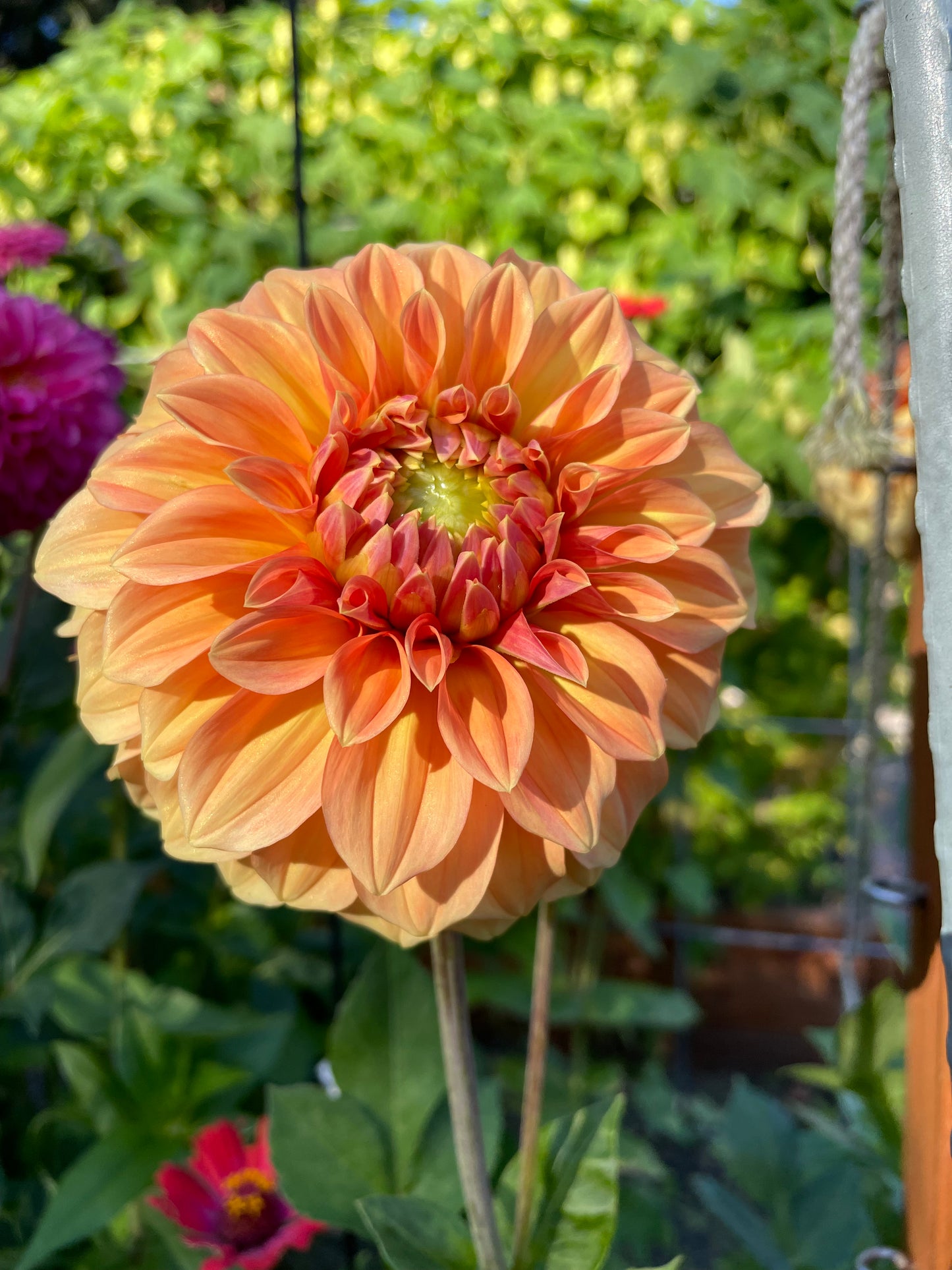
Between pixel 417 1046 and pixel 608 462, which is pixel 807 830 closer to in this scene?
A: pixel 417 1046

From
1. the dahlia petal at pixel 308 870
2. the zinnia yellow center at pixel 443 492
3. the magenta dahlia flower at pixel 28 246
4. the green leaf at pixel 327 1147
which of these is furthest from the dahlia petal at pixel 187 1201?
the magenta dahlia flower at pixel 28 246

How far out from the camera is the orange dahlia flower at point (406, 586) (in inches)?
13.6

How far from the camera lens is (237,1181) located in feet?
2.12

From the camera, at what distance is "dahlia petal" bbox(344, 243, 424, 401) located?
1.28 feet

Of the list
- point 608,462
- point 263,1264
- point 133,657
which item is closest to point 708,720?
point 608,462

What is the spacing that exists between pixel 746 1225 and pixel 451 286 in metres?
0.64

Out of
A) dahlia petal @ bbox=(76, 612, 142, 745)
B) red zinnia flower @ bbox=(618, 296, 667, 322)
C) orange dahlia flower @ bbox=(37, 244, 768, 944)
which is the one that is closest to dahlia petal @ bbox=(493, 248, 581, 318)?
orange dahlia flower @ bbox=(37, 244, 768, 944)

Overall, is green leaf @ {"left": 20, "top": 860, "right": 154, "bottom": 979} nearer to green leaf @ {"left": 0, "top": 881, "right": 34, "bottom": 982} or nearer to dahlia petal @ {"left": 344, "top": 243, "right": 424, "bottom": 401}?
green leaf @ {"left": 0, "top": 881, "right": 34, "bottom": 982}

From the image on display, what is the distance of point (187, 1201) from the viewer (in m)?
0.63

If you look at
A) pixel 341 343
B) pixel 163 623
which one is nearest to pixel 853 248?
→ pixel 341 343

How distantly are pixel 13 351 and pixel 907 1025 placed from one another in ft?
2.31

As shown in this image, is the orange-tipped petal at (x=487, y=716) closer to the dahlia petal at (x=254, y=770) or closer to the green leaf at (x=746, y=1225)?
the dahlia petal at (x=254, y=770)

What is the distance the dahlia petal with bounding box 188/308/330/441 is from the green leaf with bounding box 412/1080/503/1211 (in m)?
0.37

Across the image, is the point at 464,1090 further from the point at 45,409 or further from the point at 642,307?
the point at 642,307
